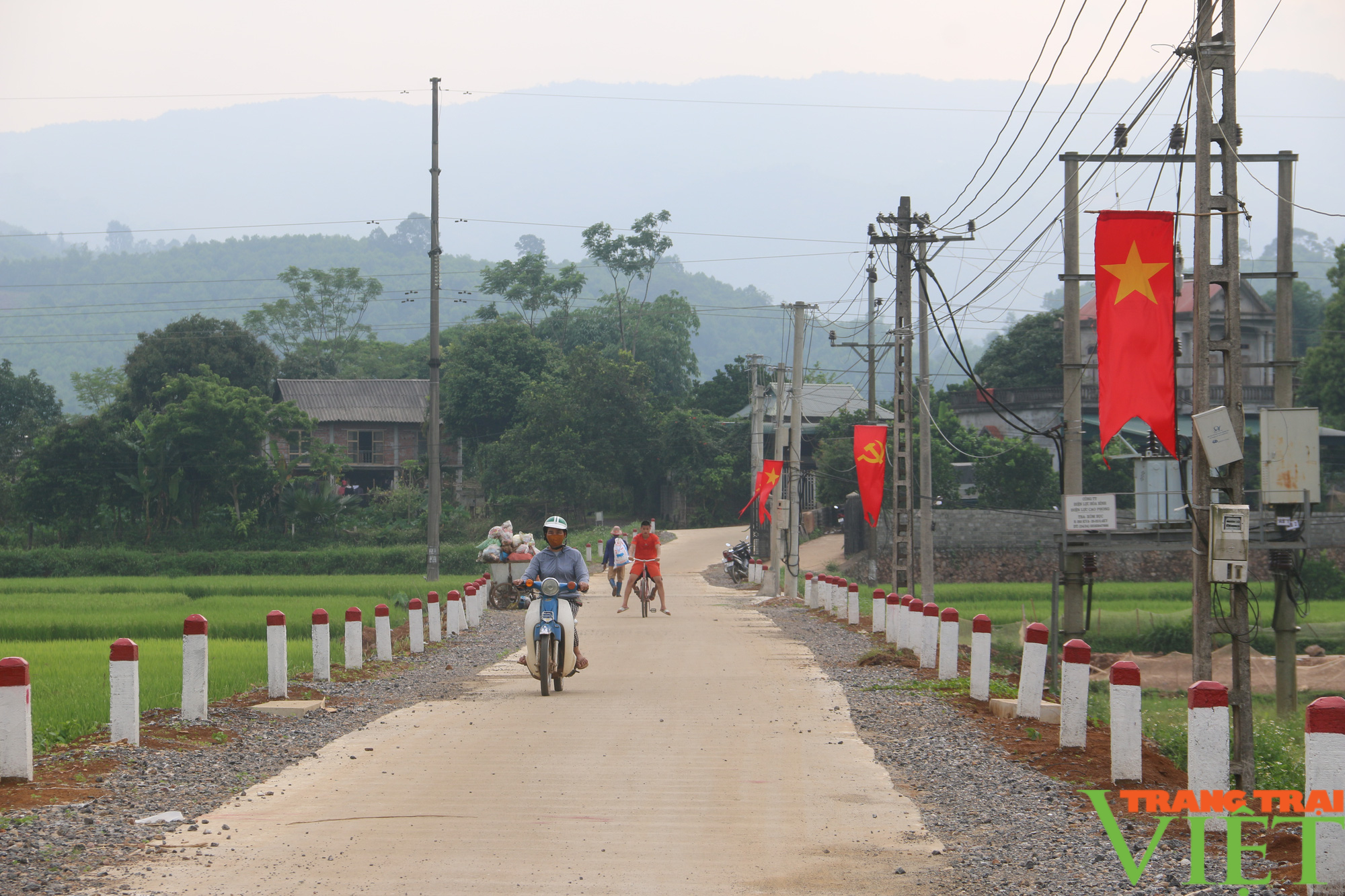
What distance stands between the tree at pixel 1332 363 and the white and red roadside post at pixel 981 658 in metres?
44.5

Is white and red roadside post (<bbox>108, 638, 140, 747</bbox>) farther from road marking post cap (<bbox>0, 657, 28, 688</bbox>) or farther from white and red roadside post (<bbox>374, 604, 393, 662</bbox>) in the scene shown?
white and red roadside post (<bbox>374, 604, 393, 662</bbox>)

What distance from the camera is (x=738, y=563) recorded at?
Answer: 4281 cm

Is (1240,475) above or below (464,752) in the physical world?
above

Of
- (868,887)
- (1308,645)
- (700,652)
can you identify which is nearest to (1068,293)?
(700,652)

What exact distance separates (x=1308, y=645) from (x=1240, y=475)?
1853 cm

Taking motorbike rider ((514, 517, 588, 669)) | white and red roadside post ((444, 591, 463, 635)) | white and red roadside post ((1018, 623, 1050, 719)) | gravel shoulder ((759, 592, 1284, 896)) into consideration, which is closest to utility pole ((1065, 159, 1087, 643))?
gravel shoulder ((759, 592, 1284, 896))

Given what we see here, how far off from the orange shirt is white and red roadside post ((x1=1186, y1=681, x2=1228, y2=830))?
1843 cm

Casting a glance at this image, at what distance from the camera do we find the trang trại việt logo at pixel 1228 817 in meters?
5.66

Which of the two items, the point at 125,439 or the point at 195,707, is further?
the point at 125,439

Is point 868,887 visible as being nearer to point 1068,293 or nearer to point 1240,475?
point 1240,475

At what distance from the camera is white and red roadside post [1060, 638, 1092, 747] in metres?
9.45

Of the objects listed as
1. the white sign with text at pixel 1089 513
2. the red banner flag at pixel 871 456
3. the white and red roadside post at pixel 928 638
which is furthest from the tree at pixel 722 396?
the white and red roadside post at pixel 928 638

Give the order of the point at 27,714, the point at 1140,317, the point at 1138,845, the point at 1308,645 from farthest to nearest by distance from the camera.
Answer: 1. the point at 1308,645
2. the point at 1140,317
3. the point at 27,714
4. the point at 1138,845

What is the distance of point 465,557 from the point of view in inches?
2084
